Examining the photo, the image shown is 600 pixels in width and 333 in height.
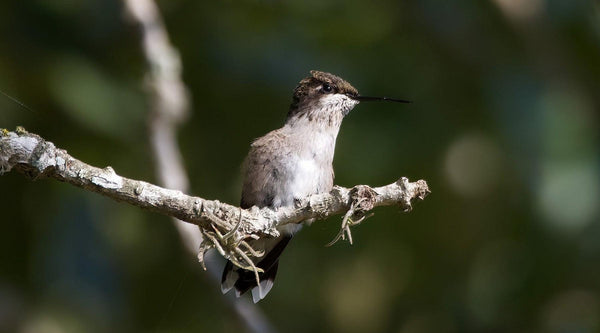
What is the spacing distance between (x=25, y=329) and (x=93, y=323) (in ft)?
1.33

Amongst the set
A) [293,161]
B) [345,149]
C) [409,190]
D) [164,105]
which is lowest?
[409,190]

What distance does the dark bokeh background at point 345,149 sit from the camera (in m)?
4.89

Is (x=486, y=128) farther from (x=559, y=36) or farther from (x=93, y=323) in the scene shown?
(x=93, y=323)

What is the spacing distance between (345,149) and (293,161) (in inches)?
40.4

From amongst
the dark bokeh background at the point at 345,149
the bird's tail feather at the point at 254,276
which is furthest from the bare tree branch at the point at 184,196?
the dark bokeh background at the point at 345,149

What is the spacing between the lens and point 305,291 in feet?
18.8

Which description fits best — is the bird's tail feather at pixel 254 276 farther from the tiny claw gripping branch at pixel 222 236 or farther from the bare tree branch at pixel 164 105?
the tiny claw gripping branch at pixel 222 236

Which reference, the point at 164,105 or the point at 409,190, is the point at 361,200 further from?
the point at 164,105

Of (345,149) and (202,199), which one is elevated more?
(345,149)

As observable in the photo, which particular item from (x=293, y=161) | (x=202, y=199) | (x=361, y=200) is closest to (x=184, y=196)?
(x=202, y=199)

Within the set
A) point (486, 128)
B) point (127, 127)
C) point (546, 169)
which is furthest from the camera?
point (486, 128)

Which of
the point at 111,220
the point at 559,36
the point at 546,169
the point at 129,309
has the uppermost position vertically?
the point at 559,36

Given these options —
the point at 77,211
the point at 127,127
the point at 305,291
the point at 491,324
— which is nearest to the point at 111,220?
the point at 77,211

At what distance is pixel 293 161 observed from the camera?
4.07 metres
